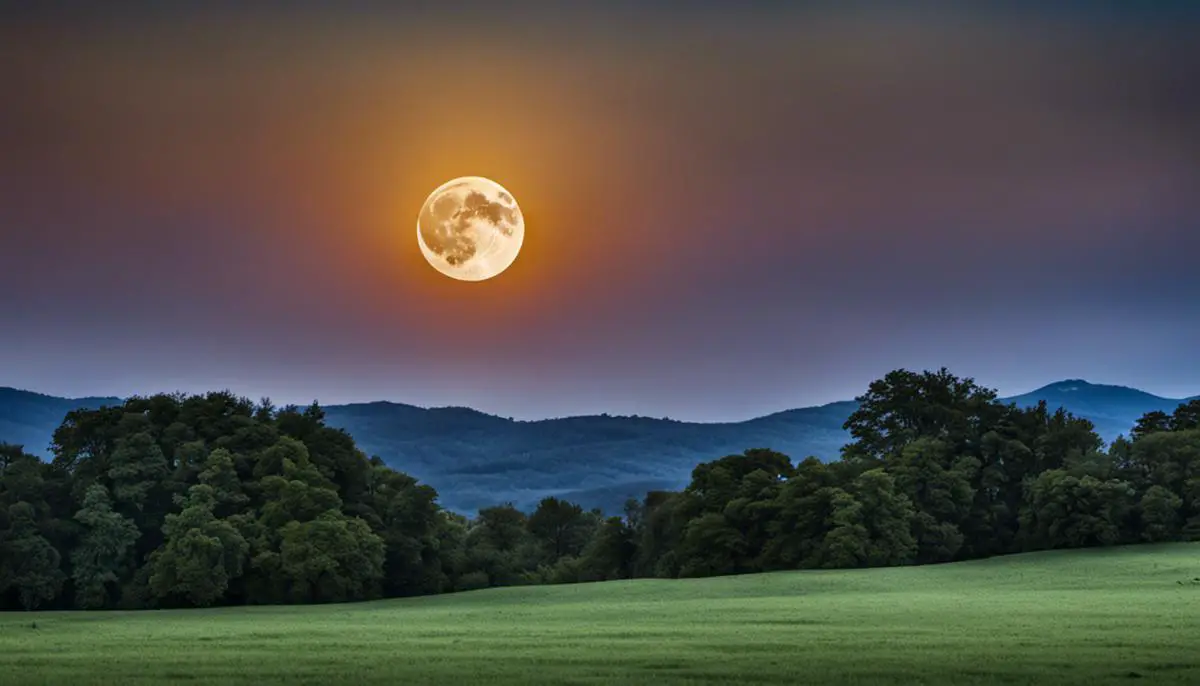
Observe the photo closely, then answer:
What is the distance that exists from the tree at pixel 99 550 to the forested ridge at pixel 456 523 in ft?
0.39

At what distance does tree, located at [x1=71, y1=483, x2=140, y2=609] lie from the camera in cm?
6850

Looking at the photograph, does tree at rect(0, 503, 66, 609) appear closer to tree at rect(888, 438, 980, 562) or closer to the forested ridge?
the forested ridge

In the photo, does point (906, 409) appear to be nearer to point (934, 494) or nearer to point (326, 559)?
point (934, 494)

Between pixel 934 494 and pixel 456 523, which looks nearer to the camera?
pixel 934 494

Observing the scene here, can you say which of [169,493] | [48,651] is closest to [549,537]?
[169,493]

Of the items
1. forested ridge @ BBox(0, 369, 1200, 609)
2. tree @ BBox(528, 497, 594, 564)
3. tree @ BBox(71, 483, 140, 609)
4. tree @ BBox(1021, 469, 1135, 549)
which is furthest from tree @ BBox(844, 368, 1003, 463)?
tree @ BBox(71, 483, 140, 609)

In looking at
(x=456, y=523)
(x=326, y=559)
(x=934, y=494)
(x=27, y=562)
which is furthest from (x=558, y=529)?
(x=27, y=562)

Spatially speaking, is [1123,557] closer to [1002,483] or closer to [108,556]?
[1002,483]

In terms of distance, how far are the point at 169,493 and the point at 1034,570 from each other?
50.6 metres

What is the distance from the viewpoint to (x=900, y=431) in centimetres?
10300

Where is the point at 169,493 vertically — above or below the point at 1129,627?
above

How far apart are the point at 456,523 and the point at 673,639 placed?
57568 mm

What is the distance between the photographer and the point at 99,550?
227ft

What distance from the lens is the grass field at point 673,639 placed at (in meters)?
25.8
